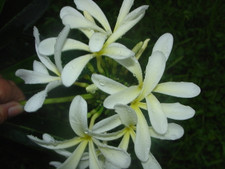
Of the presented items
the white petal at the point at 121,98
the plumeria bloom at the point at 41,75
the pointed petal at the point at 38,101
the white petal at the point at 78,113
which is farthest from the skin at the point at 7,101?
the white petal at the point at 121,98

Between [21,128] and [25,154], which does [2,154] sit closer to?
[25,154]

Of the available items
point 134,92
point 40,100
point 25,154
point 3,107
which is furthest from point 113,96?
point 25,154

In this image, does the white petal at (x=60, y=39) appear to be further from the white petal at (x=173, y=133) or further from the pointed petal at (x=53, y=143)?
the white petal at (x=173, y=133)

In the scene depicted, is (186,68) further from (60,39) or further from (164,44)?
(60,39)

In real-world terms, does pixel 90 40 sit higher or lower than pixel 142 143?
higher

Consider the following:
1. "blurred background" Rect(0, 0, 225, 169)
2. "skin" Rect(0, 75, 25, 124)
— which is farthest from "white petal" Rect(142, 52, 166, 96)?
"blurred background" Rect(0, 0, 225, 169)

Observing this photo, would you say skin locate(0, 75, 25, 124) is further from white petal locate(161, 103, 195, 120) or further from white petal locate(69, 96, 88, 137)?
white petal locate(161, 103, 195, 120)

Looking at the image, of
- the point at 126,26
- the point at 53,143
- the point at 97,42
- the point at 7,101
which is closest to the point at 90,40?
the point at 97,42
